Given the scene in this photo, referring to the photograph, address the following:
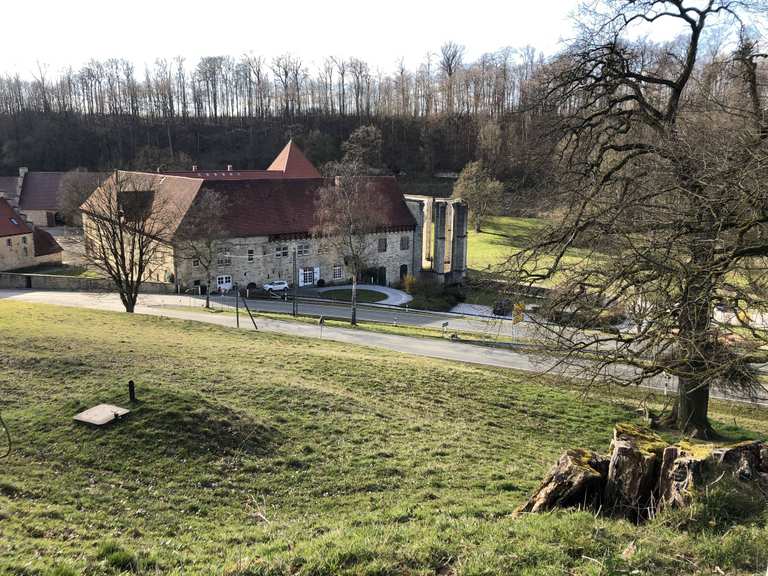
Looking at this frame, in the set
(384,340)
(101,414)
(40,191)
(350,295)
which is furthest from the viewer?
(40,191)

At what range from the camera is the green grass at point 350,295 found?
43.3 meters

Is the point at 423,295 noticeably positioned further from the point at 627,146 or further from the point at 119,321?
the point at 627,146

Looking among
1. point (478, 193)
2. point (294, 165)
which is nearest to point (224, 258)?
point (294, 165)

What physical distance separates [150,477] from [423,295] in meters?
37.4

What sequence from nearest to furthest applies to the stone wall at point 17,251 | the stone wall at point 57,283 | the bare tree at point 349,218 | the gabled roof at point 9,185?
the bare tree at point 349,218 < the stone wall at point 57,283 < the stone wall at point 17,251 < the gabled roof at point 9,185

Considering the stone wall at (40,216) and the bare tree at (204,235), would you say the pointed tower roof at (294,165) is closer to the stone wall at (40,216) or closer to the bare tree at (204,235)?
the bare tree at (204,235)

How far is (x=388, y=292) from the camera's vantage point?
4622 cm

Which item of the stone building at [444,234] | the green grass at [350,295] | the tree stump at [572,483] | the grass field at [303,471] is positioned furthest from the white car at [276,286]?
the tree stump at [572,483]

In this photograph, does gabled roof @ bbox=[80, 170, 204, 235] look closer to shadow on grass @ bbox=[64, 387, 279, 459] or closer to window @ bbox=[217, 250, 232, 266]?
window @ bbox=[217, 250, 232, 266]

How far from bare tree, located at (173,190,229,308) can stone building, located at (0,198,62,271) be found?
1863 cm

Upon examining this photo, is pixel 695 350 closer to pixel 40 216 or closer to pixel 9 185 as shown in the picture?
pixel 40 216

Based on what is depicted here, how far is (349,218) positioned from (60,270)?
28.3m

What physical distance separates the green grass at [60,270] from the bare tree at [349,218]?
65.2ft

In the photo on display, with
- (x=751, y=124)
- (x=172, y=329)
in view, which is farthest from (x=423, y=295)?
(x=751, y=124)
